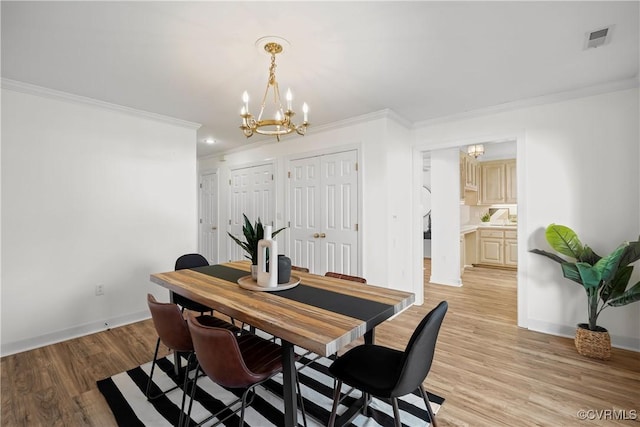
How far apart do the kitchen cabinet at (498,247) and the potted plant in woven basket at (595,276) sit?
3.29 meters

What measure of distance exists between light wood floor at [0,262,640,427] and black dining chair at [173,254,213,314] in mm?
555

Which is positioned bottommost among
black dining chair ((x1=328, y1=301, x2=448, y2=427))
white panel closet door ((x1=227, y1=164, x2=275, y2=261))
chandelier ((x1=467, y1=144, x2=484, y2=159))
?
black dining chair ((x1=328, y1=301, x2=448, y2=427))

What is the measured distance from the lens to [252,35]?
1920 mm

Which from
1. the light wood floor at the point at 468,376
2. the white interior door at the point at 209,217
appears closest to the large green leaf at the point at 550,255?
the light wood floor at the point at 468,376

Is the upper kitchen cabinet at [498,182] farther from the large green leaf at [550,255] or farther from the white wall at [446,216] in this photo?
the large green leaf at [550,255]

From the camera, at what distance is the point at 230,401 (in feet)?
6.39

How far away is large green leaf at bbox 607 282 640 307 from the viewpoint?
92.6 inches

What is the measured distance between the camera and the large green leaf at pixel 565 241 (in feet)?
8.71

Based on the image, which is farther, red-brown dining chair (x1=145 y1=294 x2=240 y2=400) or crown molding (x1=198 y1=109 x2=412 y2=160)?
crown molding (x1=198 y1=109 x2=412 y2=160)

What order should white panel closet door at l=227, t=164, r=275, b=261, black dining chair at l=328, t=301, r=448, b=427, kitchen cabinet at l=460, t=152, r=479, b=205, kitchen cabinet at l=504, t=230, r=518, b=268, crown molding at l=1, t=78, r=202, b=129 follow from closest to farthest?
black dining chair at l=328, t=301, r=448, b=427 < crown molding at l=1, t=78, r=202, b=129 < white panel closet door at l=227, t=164, r=275, b=261 < kitchen cabinet at l=460, t=152, r=479, b=205 < kitchen cabinet at l=504, t=230, r=518, b=268

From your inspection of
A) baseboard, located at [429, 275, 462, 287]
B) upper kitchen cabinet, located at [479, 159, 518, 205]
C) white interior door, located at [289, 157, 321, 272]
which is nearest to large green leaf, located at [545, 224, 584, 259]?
baseboard, located at [429, 275, 462, 287]

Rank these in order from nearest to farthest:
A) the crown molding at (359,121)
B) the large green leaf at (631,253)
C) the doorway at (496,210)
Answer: the large green leaf at (631,253)
the doorway at (496,210)
the crown molding at (359,121)

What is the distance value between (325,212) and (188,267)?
1.84 meters

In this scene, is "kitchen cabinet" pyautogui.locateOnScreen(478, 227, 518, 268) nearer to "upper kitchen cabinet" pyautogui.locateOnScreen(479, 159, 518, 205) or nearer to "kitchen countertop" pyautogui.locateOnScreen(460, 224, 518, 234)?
"kitchen countertop" pyautogui.locateOnScreen(460, 224, 518, 234)
